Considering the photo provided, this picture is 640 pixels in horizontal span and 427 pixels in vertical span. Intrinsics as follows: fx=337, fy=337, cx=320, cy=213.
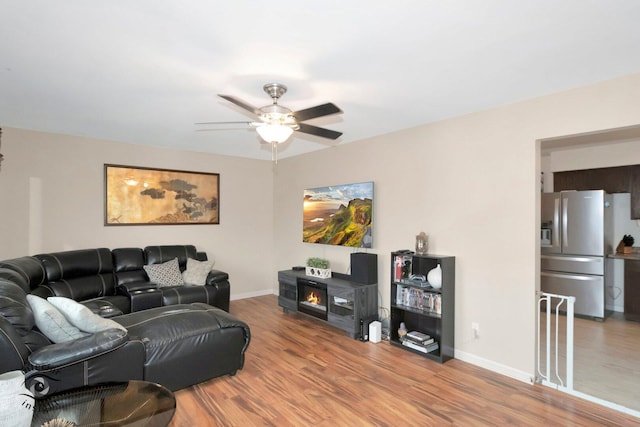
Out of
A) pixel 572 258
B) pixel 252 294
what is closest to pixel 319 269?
pixel 252 294

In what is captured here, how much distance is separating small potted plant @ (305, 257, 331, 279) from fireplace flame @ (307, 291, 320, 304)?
0.26 metres

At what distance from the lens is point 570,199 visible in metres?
5.01

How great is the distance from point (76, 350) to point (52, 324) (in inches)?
13.0

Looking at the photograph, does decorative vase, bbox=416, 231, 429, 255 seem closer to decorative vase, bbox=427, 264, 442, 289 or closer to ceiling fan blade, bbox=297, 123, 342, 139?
decorative vase, bbox=427, 264, 442, 289

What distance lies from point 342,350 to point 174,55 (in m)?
3.21

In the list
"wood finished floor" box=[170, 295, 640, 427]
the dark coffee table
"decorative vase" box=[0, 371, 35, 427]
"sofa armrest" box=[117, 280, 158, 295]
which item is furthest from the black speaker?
"decorative vase" box=[0, 371, 35, 427]

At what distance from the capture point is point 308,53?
2.26m

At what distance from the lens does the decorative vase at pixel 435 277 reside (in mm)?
3463

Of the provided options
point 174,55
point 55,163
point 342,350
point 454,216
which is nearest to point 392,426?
point 342,350

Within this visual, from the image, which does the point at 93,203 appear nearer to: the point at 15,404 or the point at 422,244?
the point at 15,404

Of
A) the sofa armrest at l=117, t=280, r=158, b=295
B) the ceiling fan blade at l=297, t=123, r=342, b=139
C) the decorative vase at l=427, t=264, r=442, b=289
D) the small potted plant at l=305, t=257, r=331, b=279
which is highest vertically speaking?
the ceiling fan blade at l=297, t=123, r=342, b=139

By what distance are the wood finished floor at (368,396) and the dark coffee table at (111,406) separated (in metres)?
0.71

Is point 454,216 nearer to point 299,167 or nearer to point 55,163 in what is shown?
point 299,167

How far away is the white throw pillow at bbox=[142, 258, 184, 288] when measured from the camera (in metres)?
4.62
